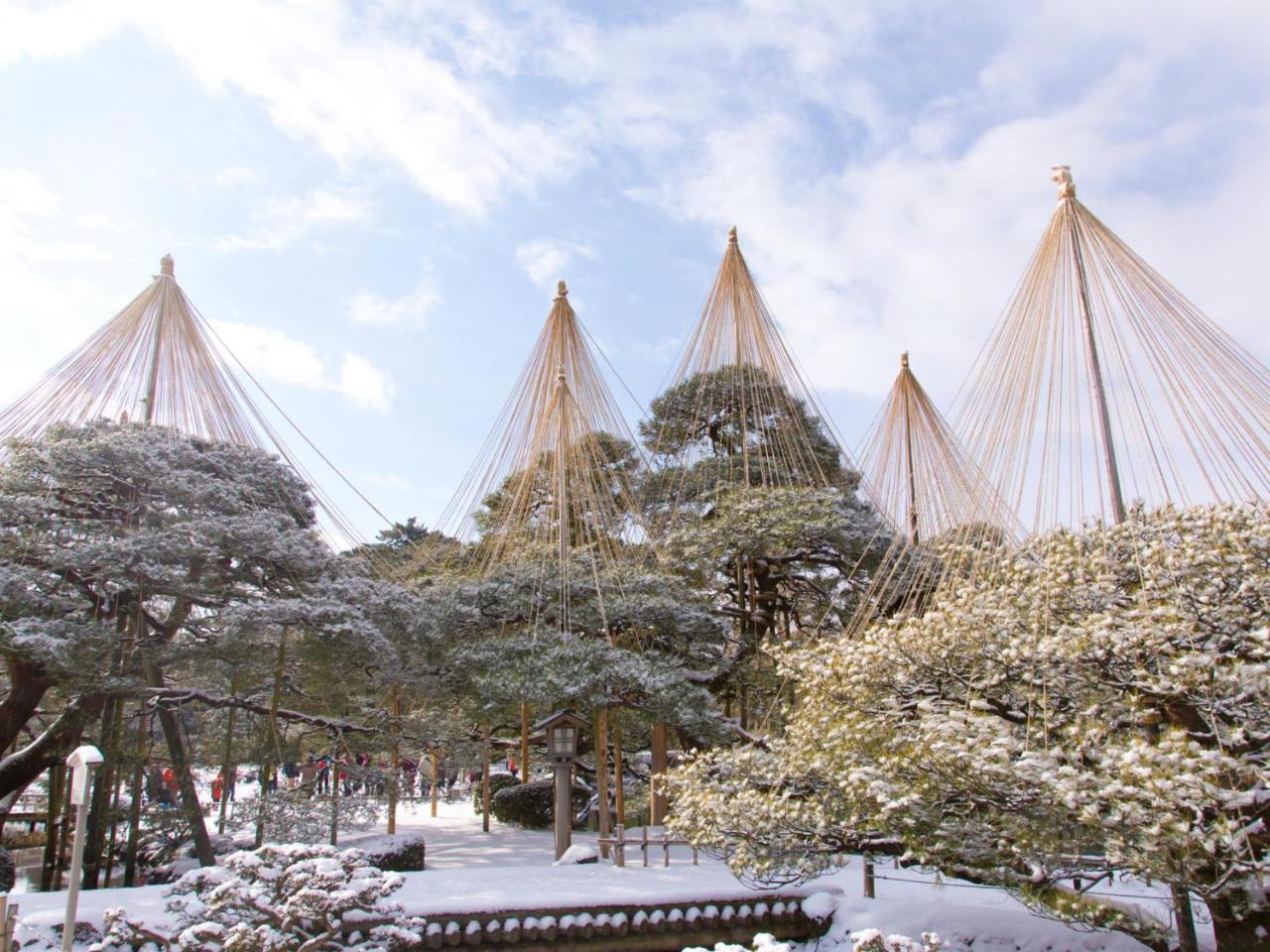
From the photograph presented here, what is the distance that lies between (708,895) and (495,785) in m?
12.4

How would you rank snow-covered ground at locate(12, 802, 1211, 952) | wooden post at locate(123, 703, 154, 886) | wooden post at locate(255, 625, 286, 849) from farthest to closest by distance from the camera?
1. wooden post at locate(123, 703, 154, 886)
2. wooden post at locate(255, 625, 286, 849)
3. snow-covered ground at locate(12, 802, 1211, 952)

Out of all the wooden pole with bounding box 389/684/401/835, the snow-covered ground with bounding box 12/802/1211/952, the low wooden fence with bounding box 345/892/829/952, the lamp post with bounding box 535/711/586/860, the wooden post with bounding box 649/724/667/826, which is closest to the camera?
the low wooden fence with bounding box 345/892/829/952

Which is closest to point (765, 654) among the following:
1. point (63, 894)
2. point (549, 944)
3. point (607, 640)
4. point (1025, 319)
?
point (607, 640)

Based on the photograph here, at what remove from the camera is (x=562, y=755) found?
37.3 ft

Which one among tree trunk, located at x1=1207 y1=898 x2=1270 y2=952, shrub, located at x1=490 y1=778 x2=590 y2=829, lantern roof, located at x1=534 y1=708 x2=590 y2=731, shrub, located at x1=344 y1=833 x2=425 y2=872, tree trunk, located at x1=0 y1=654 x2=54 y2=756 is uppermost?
tree trunk, located at x1=0 y1=654 x2=54 y2=756

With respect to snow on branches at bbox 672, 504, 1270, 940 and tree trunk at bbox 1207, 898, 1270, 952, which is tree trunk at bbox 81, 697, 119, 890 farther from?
Result: tree trunk at bbox 1207, 898, 1270, 952

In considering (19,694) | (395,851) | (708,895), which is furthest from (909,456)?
(19,694)

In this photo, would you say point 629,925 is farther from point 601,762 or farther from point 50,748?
point 50,748

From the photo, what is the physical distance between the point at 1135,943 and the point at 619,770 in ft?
22.4

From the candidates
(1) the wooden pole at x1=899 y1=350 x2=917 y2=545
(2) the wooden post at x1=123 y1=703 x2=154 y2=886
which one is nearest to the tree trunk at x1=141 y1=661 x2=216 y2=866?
(2) the wooden post at x1=123 y1=703 x2=154 y2=886

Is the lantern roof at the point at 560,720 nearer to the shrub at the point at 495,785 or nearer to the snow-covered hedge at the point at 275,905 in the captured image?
the snow-covered hedge at the point at 275,905

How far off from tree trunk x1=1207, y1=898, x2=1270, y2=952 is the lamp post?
710cm

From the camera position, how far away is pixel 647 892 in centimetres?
901

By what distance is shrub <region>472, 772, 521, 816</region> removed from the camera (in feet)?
60.5
